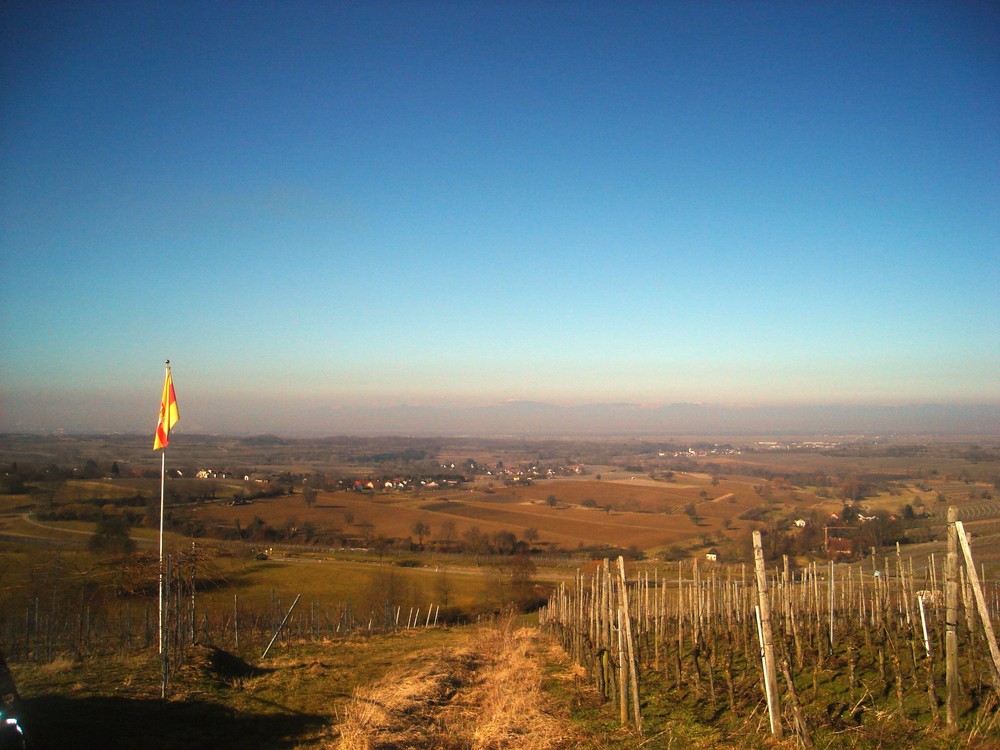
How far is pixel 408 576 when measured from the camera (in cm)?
3700

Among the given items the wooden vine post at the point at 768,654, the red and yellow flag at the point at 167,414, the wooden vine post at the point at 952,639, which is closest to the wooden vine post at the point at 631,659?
the wooden vine post at the point at 768,654

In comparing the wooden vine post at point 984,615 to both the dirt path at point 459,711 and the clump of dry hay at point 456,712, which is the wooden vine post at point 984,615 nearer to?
the dirt path at point 459,711

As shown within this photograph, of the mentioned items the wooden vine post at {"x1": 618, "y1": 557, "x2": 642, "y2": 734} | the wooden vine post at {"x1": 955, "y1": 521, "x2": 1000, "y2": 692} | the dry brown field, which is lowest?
the dry brown field

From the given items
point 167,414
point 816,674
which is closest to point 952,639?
point 816,674

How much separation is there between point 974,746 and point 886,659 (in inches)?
204

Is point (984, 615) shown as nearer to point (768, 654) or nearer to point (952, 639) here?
point (952, 639)

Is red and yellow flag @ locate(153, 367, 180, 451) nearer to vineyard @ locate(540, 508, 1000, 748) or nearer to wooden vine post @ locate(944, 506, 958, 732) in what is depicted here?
vineyard @ locate(540, 508, 1000, 748)

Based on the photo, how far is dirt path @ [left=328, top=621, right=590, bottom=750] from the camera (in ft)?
24.6

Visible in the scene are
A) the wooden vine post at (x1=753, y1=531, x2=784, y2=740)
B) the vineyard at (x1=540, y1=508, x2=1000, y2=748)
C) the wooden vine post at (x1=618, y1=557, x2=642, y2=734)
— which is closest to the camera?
the vineyard at (x1=540, y1=508, x2=1000, y2=748)

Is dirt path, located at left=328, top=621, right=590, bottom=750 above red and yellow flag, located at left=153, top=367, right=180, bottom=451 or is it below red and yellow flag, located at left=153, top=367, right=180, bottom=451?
below

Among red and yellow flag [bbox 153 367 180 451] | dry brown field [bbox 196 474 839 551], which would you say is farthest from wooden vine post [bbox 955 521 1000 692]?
dry brown field [bbox 196 474 839 551]

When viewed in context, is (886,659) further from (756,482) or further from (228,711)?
(756,482)

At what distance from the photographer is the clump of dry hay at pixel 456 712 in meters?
7.49

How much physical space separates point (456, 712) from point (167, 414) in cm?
733
